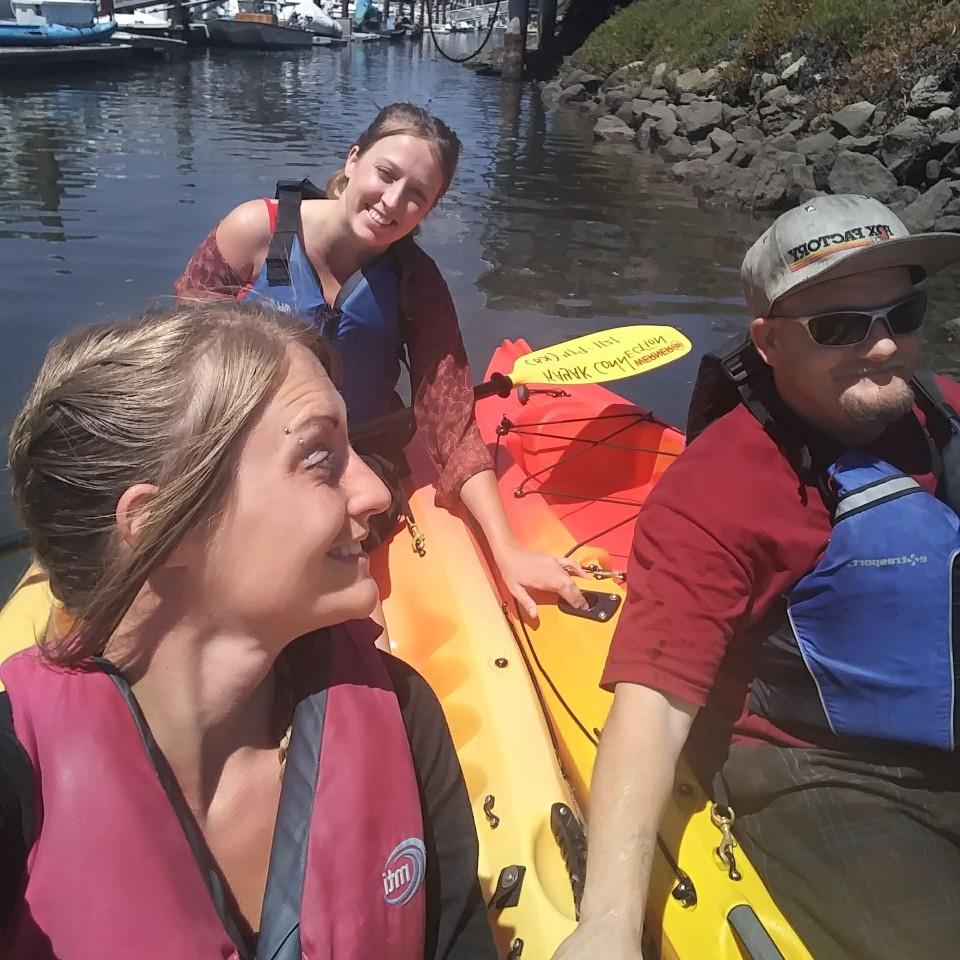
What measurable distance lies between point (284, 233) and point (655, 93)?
14.4 metres

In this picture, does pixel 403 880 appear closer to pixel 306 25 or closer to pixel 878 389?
pixel 878 389

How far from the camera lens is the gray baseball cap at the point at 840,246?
4.46 feet

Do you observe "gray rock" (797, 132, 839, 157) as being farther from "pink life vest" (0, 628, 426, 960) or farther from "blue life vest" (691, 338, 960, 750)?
"pink life vest" (0, 628, 426, 960)

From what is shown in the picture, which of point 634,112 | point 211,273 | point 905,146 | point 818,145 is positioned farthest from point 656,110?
point 211,273

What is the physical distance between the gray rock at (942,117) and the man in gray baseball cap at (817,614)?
8.73 meters

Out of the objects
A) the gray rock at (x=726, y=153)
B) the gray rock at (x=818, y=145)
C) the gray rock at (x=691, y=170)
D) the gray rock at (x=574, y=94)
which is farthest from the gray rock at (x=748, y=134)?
the gray rock at (x=574, y=94)

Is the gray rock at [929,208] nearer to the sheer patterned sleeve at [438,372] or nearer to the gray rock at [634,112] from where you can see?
the sheer patterned sleeve at [438,372]

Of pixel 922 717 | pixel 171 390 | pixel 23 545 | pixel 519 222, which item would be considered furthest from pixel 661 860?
pixel 519 222

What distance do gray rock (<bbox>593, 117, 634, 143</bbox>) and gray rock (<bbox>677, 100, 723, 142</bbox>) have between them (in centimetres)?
140

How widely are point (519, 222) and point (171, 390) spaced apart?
8.42m

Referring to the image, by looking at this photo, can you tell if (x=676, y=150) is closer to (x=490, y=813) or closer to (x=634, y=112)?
(x=634, y=112)

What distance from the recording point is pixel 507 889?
4.32 ft

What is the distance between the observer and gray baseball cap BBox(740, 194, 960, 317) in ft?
4.46

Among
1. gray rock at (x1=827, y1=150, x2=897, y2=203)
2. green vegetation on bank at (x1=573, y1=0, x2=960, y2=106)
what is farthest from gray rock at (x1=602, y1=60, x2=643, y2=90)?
gray rock at (x1=827, y1=150, x2=897, y2=203)
